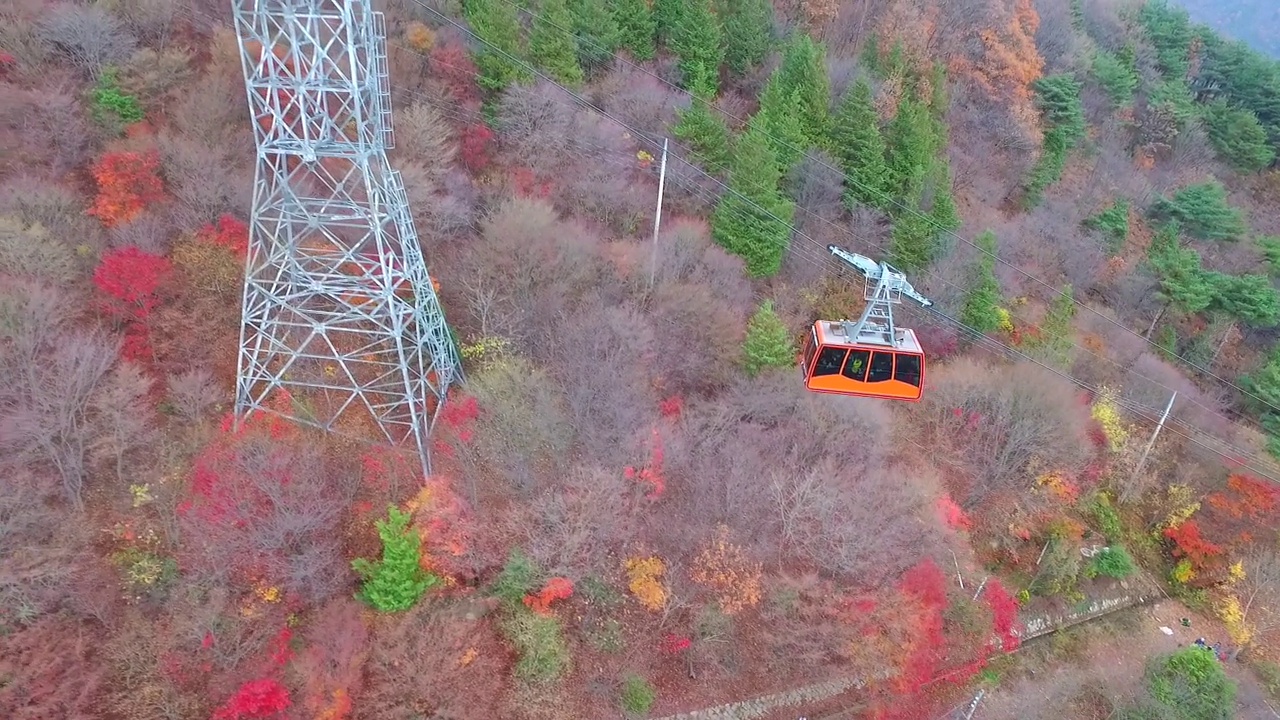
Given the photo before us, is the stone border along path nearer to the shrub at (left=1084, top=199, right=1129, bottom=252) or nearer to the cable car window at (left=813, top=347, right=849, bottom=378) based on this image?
the cable car window at (left=813, top=347, right=849, bottom=378)

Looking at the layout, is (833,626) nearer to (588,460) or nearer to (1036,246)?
(588,460)

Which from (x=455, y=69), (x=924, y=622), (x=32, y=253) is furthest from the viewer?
(x=455, y=69)

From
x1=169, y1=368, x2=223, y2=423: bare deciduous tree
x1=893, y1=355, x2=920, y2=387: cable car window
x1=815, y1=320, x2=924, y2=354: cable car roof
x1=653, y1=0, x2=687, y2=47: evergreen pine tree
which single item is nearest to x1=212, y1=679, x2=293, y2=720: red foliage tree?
x1=169, y1=368, x2=223, y2=423: bare deciduous tree

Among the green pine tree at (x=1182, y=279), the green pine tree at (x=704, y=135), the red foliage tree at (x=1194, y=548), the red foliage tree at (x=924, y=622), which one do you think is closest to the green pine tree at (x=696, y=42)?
the green pine tree at (x=704, y=135)

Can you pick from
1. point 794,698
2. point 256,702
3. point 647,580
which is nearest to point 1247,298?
point 794,698

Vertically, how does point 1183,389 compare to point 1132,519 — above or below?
above

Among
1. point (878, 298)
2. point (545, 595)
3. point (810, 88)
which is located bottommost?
point (545, 595)

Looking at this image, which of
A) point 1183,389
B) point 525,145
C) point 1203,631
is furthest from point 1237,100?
Answer: point 525,145

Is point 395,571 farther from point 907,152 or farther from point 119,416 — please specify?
point 907,152

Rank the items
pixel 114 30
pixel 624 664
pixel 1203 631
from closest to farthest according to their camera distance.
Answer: pixel 624 664, pixel 114 30, pixel 1203 631
